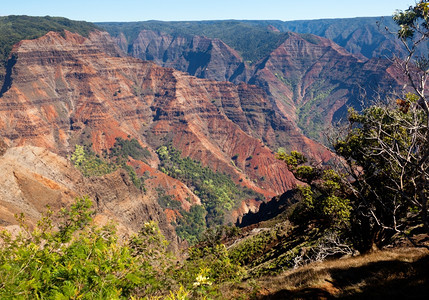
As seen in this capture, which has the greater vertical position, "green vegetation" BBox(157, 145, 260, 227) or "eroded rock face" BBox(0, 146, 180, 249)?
"eroded rock face" BBox(0, 146, 180, 249)

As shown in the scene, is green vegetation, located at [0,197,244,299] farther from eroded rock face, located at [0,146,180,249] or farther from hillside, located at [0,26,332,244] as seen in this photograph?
hillside, located at [0,26,332,244]

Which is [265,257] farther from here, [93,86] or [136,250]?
[93,86]

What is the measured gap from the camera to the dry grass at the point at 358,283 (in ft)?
31.7

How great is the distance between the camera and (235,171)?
154m

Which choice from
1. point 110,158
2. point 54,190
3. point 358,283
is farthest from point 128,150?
point 358,283

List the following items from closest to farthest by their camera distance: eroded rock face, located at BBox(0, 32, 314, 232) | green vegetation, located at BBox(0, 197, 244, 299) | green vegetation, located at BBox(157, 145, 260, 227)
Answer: green vegetation, located at BBox(0, 197, 244, 299) → green vegetation, located at BBox(157, 145, 260, 227) → eroded rock face, located at BBox(0, 32, 314, 232)

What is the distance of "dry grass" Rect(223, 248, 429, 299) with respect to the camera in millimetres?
9648

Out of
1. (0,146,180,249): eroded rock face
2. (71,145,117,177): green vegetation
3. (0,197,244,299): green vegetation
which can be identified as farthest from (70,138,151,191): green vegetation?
(0,197,244,299): green vegetation

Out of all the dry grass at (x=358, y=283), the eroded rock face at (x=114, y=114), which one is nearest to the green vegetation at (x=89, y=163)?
the eroded rock face at (x=114, y=114)

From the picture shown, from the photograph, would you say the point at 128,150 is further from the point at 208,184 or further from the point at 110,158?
the point at 208,184

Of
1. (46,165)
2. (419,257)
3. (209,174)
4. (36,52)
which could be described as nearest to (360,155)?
(419,257)

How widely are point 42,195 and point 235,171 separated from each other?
114m

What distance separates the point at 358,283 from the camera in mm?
10812

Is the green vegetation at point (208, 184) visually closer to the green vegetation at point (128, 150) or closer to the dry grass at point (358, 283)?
the green vegetation at point (128, 150)
